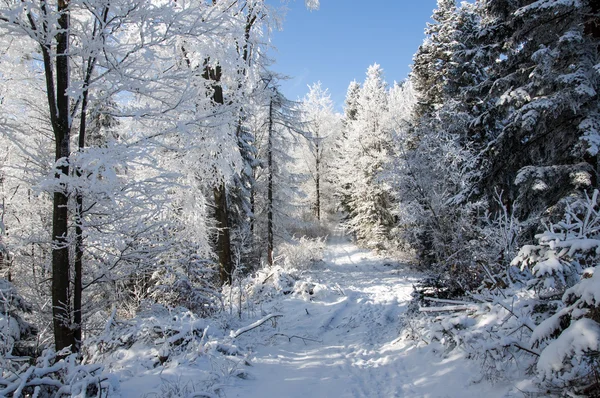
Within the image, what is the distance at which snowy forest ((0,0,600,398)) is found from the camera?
11.0 ft

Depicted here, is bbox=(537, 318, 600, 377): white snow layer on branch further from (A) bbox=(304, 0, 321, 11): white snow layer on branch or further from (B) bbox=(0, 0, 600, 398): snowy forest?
(A) bbox=(304, 0, 321, 11): white snow layer on branch

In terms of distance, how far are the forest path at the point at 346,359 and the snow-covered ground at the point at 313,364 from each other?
0.01 meters

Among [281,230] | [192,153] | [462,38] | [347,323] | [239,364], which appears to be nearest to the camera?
[239,364]

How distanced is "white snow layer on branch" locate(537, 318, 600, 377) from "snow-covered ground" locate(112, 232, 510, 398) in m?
1.28

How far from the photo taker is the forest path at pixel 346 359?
4059mm

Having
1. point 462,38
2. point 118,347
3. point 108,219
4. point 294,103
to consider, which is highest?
point 462,38

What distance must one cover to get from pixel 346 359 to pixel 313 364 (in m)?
0.64

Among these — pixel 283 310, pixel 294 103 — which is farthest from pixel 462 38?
pixel 283 310

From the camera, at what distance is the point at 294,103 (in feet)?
55.7

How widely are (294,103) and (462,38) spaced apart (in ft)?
26.6

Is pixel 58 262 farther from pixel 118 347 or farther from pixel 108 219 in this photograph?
pixel 118 347

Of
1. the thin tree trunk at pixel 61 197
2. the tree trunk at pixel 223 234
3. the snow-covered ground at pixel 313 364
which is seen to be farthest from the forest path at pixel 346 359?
the tree trunk at pixel 223 234

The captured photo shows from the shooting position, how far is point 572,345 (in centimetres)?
239

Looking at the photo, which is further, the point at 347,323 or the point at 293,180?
the point at 293,180
